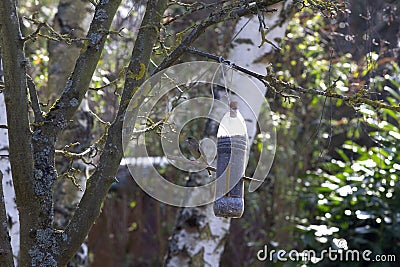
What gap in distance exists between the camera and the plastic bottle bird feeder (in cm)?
196

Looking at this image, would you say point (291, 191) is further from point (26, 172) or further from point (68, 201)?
point (26, 172)

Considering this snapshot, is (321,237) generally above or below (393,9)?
below

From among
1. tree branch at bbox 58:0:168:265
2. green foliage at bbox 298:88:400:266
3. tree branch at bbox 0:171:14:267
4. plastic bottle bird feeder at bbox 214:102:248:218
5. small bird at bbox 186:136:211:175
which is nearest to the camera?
tree branch at bbox 0:171:14:267

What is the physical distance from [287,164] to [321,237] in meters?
1.66

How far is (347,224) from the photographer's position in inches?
179

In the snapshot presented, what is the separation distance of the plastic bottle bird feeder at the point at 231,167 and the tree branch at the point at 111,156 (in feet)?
0.98

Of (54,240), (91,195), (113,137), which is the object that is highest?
(113,137)

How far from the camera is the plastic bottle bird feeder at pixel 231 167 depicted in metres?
1.96

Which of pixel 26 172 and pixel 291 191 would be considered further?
pixel 291 191

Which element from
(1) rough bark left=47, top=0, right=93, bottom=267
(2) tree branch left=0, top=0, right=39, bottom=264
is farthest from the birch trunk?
(2) tree branch left=0, top=0, right=39, bottom=264

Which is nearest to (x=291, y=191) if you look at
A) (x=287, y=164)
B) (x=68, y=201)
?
(x=287, y=164)

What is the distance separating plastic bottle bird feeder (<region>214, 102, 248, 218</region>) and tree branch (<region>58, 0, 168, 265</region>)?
0.30m

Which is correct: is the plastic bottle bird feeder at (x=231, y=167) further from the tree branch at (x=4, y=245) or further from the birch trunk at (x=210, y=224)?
the birch trunk at (x=210, y=224)

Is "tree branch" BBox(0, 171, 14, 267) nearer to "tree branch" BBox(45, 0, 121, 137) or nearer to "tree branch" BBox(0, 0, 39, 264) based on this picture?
"tree branch" BBox(0, 0, 39, 264)
